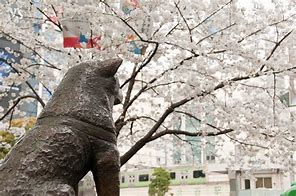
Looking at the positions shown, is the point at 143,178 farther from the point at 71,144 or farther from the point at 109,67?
the point at 71,144

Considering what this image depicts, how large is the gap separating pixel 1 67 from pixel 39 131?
641 cm

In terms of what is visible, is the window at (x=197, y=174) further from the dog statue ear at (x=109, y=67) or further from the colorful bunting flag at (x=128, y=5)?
the dog statue ear at (x=109, y=67)

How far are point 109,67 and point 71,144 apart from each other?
0.48 m

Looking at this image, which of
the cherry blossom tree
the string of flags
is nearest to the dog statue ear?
the cherry blossom tree

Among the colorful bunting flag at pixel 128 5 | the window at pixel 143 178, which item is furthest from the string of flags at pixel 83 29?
the window at pixel 143 178

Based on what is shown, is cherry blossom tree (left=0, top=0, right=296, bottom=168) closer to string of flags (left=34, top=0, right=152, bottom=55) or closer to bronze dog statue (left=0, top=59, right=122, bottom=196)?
string of flags (left=34, top=0, right=152, bottom=55)

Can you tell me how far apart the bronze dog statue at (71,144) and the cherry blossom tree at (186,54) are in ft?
12.3

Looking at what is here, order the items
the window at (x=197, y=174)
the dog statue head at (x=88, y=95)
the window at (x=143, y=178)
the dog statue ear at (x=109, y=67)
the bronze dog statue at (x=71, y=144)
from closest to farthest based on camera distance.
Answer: the bronze dog statue at (x=71, y=144)
the dog statue head at (x=88, y=95)
the dog statue ear at (x=109, y=67)
the window at (x=197, y=174)
the window at (x=143, y=178)

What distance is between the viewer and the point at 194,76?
23.1 ft

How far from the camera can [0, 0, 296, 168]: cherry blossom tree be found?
20.7 feet

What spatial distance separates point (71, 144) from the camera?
200 centimetres

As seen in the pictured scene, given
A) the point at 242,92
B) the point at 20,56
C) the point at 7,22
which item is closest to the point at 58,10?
the point at 7,22

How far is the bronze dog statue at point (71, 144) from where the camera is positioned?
1.89m

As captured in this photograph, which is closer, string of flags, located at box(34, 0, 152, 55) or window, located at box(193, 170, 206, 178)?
string of flags, located at box(34, 0, 152, 55)
